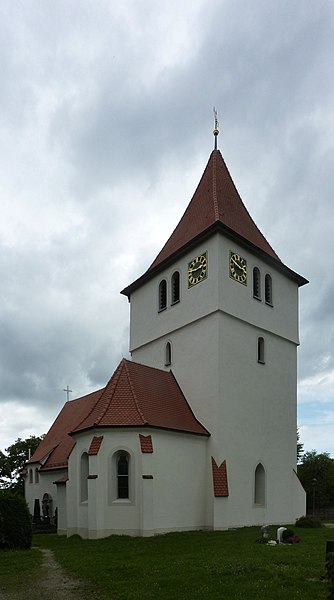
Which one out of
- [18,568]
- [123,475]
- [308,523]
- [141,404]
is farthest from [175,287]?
[18,568]

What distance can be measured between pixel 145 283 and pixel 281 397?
31.4 feet

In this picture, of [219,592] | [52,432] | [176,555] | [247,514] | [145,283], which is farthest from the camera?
[52,432]

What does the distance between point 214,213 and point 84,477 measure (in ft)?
45.4

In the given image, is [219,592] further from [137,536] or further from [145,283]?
[145,283]

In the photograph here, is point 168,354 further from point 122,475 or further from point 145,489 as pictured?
point 145,489

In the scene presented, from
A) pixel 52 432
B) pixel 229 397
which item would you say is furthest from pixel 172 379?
pixel 52 432

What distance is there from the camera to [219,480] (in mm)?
23266

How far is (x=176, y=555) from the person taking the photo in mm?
14688

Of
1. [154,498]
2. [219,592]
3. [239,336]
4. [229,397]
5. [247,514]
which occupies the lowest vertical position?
[247,514]

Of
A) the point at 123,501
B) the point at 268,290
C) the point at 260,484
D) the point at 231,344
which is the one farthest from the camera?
the point at 268,290

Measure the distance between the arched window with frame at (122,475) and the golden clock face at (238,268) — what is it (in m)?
9.68

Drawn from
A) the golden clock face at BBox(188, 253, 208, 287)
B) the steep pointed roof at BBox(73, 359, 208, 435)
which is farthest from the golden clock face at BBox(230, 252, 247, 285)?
the steep pointed roof at BBox(73, 359, 208, 435)

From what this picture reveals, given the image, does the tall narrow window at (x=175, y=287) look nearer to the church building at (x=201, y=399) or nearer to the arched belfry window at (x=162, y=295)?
the church building at (x=201, y=399)

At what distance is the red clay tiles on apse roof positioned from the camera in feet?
91.5
